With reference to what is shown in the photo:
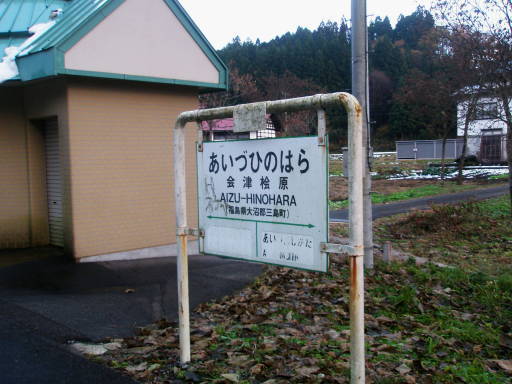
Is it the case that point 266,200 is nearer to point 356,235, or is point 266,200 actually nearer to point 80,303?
point 356,235

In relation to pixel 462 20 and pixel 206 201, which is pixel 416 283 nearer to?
pixel 206 201

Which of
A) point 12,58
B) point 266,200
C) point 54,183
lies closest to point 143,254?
point 54,183

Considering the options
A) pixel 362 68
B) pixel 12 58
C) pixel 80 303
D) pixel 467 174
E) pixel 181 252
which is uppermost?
pixel 12 58

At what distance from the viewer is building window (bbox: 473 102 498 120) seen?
13.4 m

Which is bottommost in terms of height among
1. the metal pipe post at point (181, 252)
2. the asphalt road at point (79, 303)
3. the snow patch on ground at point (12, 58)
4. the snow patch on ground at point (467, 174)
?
the asphalt road at point (79, 303)

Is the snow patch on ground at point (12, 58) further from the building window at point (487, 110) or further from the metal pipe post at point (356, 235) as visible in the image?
the building window at point (487, 110)

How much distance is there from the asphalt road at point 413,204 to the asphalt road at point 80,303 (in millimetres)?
7589

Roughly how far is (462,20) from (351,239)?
37.6 feet

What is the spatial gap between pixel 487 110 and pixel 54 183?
10.6m

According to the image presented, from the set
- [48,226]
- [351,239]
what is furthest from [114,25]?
[351,239]

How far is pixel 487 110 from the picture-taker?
13.8 metres

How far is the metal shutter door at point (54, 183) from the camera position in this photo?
925 centimetres

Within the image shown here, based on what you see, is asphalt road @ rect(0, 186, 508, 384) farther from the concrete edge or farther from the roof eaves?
the roof eaves

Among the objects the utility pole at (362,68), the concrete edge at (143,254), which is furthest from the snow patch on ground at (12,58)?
the utility pole at (362,68)
